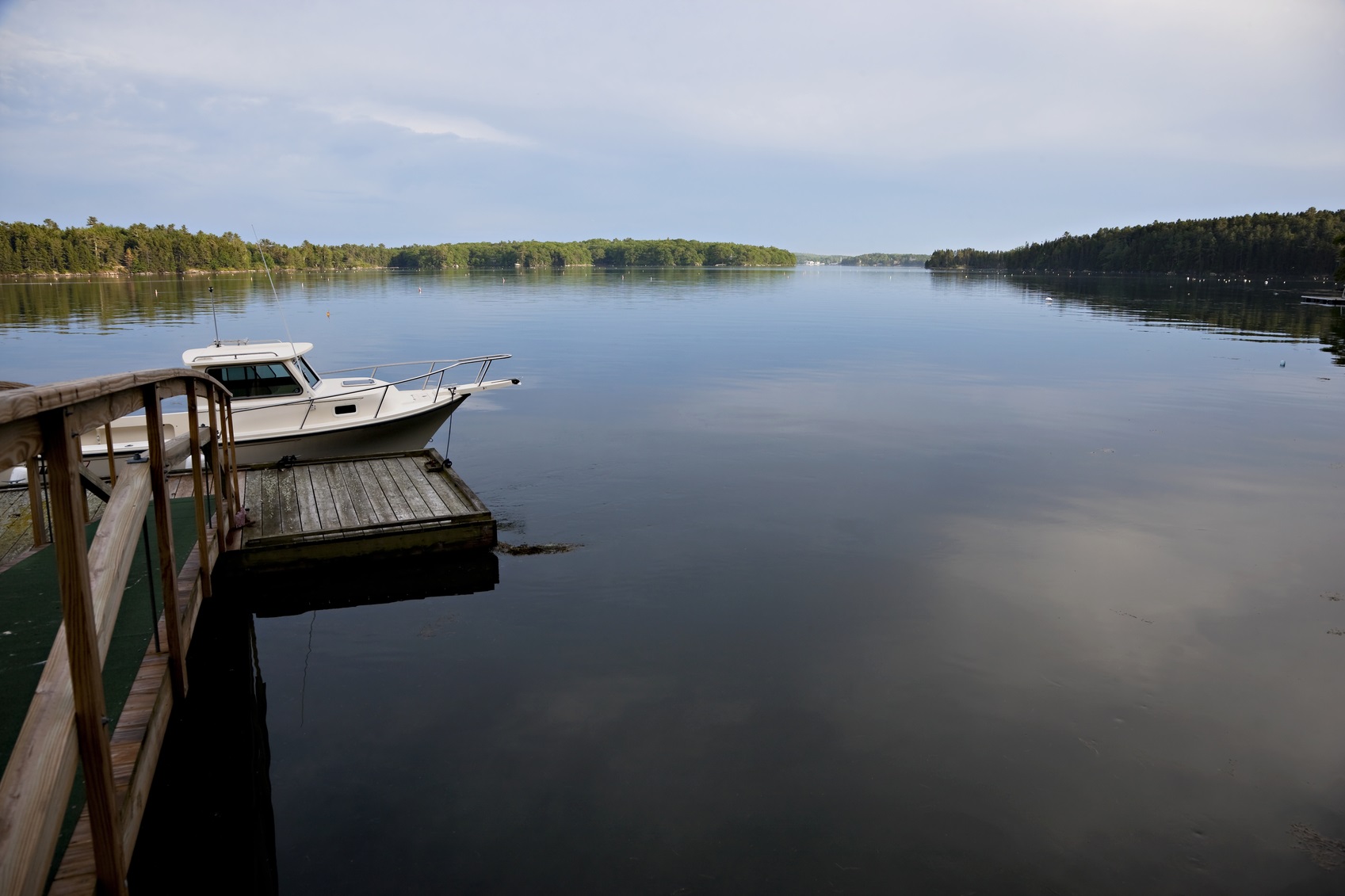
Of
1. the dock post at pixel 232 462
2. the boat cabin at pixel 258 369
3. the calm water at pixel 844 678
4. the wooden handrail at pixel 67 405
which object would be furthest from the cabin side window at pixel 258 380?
the wooden handrail at pixel 67 405

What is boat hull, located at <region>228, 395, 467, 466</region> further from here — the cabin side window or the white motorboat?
the cabin side window

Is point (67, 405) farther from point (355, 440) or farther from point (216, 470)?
point (355, 440)

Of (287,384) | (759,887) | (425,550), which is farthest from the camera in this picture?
(287,384)

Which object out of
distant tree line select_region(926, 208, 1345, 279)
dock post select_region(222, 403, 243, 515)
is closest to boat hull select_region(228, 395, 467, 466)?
dock post select_region(222, 403, 243, 515)

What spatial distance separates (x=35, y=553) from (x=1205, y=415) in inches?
936

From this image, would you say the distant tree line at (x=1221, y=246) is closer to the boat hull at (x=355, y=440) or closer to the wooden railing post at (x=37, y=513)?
the boat hull at (x=355, y=440)

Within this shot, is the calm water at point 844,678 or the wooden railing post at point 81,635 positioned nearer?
the wooden railing post at point 81,635

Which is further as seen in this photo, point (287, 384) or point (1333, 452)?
point (1333, 452)

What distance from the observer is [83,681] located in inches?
105

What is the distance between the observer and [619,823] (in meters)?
5.57

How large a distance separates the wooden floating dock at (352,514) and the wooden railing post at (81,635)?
6.50 m

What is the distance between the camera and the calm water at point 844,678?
17.5 ft

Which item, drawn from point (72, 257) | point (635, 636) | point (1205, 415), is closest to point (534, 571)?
point (635, 636)

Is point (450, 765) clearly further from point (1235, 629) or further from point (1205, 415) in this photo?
point (1205, 415)
